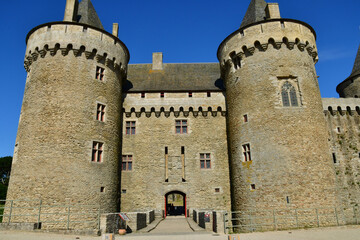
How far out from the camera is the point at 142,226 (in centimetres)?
1485

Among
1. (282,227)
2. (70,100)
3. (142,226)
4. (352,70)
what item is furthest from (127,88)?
(352,70)

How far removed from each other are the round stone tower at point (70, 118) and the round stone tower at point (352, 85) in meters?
21.5

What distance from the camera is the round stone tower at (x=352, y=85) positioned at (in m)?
23.9

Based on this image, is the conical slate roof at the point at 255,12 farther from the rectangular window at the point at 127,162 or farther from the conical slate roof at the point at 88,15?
the rectangular window at the point at 127,162

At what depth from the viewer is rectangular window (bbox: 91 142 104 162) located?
1703 cm

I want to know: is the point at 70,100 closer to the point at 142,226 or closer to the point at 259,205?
the point at 142,226

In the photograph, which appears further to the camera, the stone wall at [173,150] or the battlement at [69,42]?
the stone wall at [173,150]

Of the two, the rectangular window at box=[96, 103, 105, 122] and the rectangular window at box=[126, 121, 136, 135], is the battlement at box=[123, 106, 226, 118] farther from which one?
the rectangular window at box=[96, 103, 105, 122]

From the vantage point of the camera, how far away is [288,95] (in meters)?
17.7

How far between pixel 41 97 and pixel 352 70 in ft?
90.2

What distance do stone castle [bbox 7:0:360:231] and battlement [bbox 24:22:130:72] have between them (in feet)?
0.26

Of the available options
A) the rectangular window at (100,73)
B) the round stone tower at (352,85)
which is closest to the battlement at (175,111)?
the rectangular window at (100,73)

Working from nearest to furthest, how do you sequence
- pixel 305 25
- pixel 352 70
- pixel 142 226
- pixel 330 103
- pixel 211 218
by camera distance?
pixel 211 218 → pixel 142 226 → pixel 305 25 → pixel 330 103 → pixel 352 70

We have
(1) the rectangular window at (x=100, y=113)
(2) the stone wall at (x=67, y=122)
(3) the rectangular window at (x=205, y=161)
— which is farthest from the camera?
(3) the rectangular window at (x=205, y=161)
